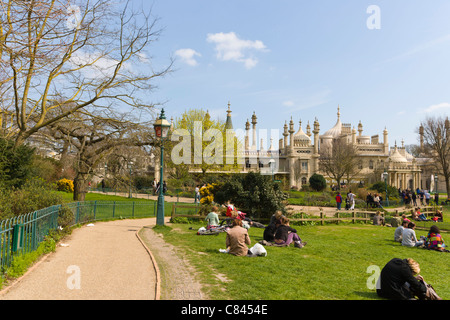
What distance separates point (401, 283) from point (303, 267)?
94.1 inches

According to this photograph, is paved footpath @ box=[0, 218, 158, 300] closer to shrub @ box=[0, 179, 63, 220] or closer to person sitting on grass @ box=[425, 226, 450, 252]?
shrub @ box=[0, 179, 63, 220]

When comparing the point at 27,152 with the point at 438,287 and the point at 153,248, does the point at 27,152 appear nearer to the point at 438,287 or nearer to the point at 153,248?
the point at 153,248

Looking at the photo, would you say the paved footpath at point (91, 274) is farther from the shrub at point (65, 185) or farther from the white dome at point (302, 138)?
the white dome at point (302, 138)

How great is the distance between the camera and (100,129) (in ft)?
49.4

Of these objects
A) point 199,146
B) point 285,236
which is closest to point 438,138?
point 199,146

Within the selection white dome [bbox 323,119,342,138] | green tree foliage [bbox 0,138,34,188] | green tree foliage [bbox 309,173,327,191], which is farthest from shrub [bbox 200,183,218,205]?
white dome [bbox 323,119,342,138]

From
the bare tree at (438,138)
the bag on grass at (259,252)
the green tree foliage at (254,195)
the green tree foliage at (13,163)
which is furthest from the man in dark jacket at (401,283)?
the bare tree at (438,138)

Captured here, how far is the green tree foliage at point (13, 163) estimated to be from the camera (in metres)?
12.6

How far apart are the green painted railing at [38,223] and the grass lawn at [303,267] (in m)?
3.61

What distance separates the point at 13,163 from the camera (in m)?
13.2

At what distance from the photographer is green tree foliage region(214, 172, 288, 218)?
56.6 ft

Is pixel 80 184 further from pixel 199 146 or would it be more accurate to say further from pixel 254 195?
pixel 199 146

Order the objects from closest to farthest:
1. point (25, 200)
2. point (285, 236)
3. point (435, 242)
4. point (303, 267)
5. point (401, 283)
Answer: point (401, 283) → point (303, 267) → point (25, 200) → point (285, 236) → point (435, 242)
